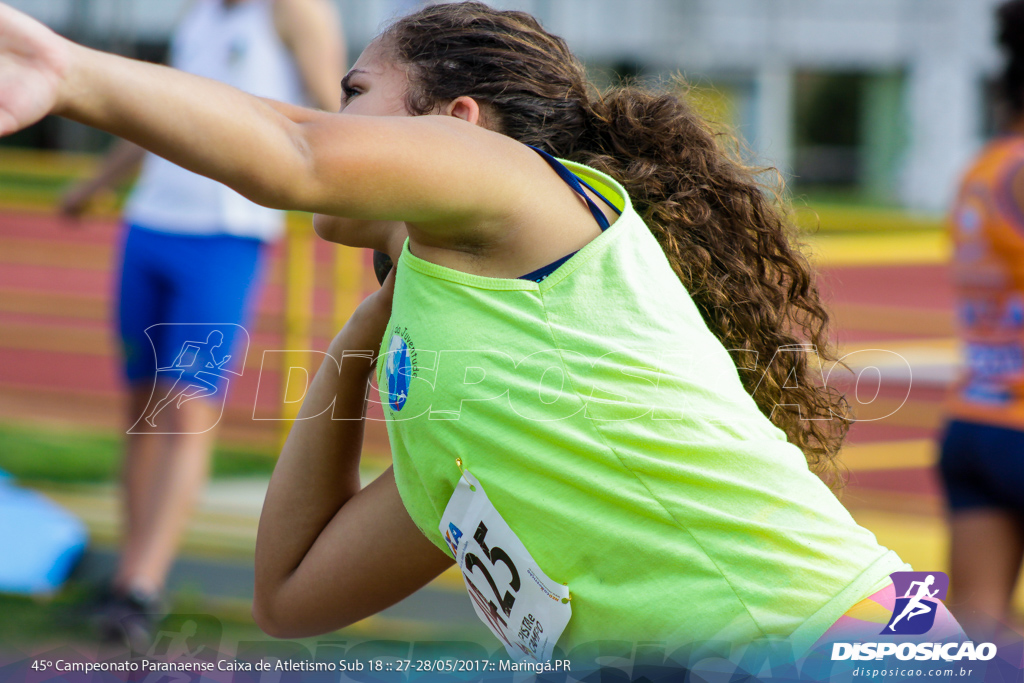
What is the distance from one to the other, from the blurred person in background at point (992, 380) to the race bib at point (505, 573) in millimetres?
1728

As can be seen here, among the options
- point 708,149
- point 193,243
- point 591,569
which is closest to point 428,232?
point 591,569

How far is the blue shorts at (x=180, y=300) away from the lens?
11.3 ft

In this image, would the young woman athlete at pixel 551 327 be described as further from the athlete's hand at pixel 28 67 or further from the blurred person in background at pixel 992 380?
the blurred person in background at pixel 992 380

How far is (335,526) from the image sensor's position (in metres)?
1.82

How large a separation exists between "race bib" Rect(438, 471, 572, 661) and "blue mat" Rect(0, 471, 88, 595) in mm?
2839

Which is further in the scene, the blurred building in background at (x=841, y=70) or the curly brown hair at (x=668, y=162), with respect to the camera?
the blurred building in background at (x=841, y=70)

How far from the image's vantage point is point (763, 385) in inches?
67.0

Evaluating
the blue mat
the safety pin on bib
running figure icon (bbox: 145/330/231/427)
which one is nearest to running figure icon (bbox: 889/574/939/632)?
the safety pin on bib

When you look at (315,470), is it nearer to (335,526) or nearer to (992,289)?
(335,526)

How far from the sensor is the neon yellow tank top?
131cm

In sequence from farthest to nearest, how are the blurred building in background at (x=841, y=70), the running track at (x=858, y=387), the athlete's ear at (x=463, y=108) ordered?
the blurred building in background at (x=841, y=70) < the running track at (x=858, y=387) < the athlete's ear at (x=463, y=108)

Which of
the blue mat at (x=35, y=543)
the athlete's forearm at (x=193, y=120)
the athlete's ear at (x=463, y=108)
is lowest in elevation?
the blue mat at (x=35, y=543)

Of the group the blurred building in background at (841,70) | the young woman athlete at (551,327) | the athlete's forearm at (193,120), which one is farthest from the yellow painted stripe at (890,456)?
the blurred building in background at (841,70)

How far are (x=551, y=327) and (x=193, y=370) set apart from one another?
8.00ft
